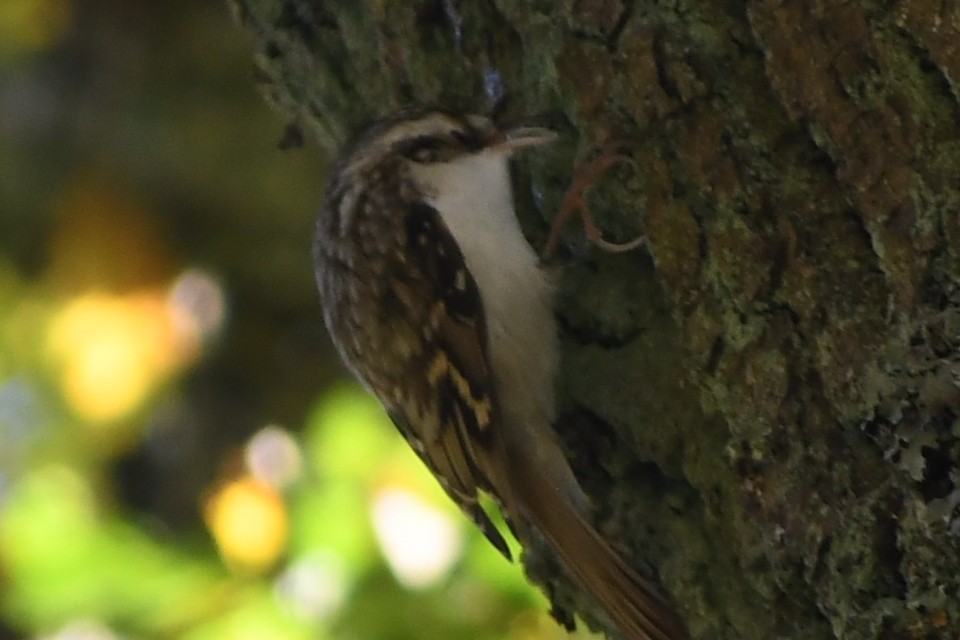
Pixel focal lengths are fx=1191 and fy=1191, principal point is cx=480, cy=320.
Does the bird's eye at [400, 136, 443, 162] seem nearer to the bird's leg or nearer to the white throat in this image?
the white throat

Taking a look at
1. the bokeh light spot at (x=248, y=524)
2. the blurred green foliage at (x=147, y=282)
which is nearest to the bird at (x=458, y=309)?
the bokeh light spot at (x=248, y=524)

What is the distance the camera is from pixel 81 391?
2547 millimetres

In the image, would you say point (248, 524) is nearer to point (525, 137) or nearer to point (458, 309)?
point (458, 309)

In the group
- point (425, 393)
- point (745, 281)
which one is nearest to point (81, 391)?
point (425, 393)

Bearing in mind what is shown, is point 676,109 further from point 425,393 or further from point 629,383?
point 425,393

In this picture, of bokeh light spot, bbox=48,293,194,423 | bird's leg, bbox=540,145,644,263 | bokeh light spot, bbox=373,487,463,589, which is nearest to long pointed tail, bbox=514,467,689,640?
bird's leg, bbox=540,145,644,263

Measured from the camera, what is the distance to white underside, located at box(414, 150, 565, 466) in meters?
1.15

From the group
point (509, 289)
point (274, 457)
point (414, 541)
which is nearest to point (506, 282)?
point (509, 289)

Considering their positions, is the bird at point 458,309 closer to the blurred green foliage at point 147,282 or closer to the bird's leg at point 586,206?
the bird's leg at point 586,206

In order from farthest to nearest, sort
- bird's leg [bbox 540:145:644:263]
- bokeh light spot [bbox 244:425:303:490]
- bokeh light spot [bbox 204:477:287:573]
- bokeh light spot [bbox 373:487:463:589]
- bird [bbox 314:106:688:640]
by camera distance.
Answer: bokeh light spot [bbox 244:425:303:490] → bokeh light spot [bbox 204:477:287:573] → bokeh light spot [bbox 373:487:463:589] → bird [bbox 314:106:688:640] → bird's leg [bbox 540:145:644:263]

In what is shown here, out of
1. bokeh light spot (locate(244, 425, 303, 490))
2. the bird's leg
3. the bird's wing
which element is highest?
the bird's leg

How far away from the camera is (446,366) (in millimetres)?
1185

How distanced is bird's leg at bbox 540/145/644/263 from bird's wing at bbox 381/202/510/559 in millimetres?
100

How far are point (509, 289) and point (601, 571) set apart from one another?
302 mm
